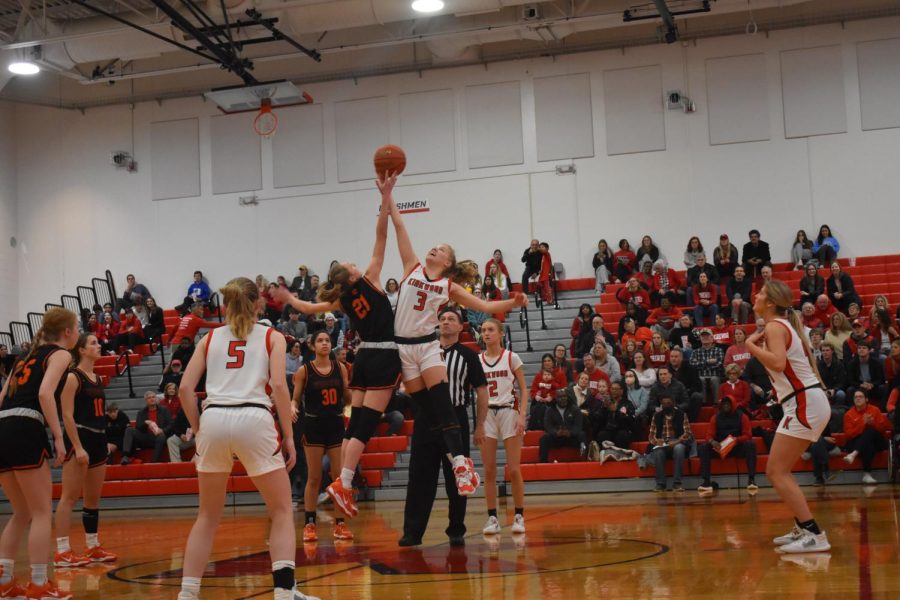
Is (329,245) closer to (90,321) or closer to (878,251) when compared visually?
(90,321)

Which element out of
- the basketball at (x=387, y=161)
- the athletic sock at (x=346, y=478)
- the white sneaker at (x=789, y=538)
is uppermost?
the basketball at (x=387, y=161)

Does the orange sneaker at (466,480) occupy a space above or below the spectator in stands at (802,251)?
below

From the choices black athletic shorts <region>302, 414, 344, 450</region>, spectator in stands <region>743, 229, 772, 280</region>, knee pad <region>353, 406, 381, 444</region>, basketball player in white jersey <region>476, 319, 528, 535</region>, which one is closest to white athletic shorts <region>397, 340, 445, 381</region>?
knee pad <region>353, 406, 381, 444</region>

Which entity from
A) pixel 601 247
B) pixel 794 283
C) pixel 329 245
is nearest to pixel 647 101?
pixel 601 247

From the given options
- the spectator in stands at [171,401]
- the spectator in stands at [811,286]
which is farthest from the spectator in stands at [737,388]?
the spectator in stands at [171,401]

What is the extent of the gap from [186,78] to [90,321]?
22.1ft

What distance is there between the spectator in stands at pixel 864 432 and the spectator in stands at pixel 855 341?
3.72ft

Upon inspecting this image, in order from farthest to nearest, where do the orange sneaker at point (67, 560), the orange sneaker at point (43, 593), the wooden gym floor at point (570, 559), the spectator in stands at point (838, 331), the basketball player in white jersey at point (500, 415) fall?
the spectator in stands at point (838, 331)
the basketball player in white jersey at point (500, 415)
the orange sneaker at point (67, 560)
the orange sneaker at point (43, 593)
the wooden gym floor at point (570, 559)

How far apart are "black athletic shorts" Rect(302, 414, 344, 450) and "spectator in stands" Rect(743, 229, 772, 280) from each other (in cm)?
1215

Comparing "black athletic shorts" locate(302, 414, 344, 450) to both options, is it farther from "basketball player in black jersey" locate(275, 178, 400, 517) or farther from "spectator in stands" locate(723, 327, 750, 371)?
"spectator in stands" locate(723, 327, 750, 371)

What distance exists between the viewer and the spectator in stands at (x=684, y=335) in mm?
15930

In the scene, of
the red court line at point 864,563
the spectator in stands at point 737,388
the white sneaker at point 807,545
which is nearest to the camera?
the red court line at point 864,563

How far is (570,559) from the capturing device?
21.6 ft

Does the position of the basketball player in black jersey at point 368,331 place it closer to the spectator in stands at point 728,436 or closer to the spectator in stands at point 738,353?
the spectator in stands at point 728,436
